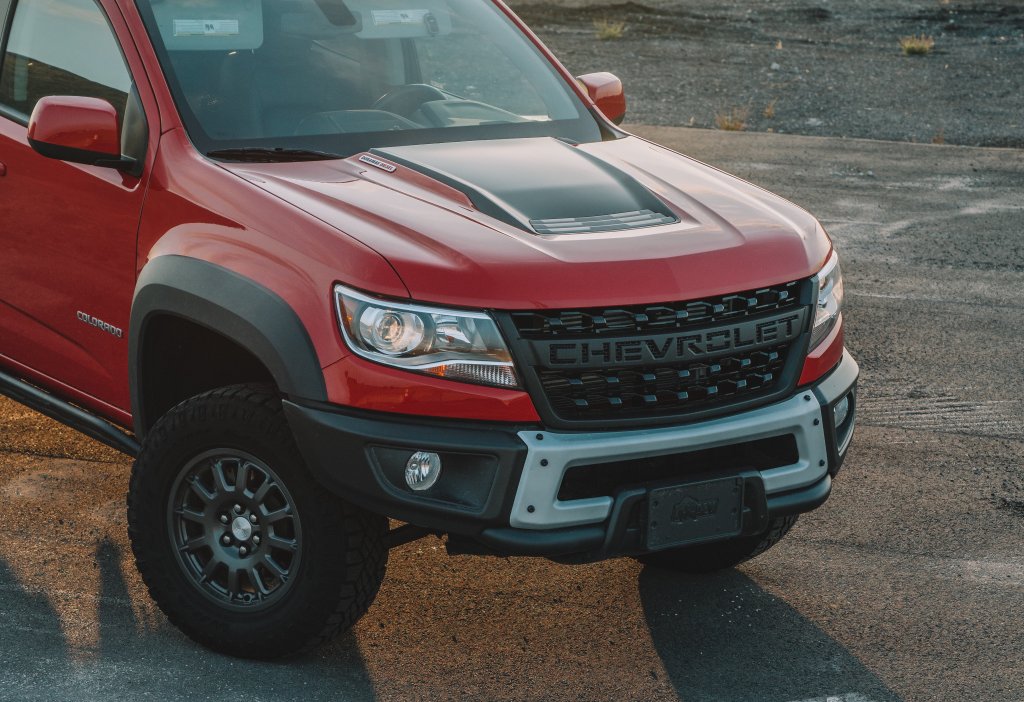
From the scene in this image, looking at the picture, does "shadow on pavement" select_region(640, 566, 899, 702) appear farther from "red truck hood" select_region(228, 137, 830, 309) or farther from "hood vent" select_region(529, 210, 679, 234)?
"hood vent" select_region(529, 210, 679, 234)

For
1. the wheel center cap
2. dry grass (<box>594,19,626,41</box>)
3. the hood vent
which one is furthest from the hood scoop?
dry grass (<box>594,19,626,41</box>)

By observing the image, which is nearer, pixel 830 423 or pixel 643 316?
pixel 643 316

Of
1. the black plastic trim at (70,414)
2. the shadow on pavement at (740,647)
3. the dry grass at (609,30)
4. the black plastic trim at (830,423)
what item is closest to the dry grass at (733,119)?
the dry grass at (609,30)

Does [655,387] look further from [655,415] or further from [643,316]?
[643,316]

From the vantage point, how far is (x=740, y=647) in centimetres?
411

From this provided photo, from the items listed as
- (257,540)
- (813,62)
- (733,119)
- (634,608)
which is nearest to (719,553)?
(634,608)

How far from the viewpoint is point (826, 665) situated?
13.1 ft

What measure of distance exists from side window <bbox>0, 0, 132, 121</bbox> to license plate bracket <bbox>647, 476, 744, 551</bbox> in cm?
206

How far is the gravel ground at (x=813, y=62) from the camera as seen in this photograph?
17.0 m

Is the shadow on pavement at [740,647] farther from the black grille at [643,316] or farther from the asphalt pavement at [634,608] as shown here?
the black grille at [643,316]

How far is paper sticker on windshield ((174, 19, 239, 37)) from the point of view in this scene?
Result: 4.29 m

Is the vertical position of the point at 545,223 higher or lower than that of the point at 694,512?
higher

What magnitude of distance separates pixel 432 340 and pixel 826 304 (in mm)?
1213

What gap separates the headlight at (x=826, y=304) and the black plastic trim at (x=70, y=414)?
6.80ft
